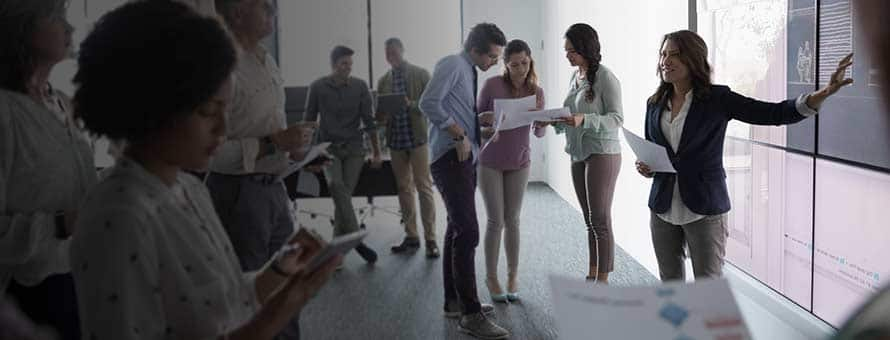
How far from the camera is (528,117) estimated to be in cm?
374

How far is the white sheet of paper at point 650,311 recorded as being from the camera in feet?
3.11

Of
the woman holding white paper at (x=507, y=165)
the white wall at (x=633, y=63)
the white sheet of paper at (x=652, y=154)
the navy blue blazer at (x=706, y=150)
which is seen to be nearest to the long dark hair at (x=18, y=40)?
the white sheet of paper at (x=652, y=154)

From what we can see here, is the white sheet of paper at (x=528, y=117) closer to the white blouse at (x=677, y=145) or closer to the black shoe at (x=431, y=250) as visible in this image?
the white blouse at (x=677, y=145)

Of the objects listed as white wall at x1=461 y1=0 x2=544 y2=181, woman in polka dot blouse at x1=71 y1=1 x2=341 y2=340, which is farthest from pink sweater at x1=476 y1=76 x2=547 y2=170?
white wall at x1=461 y1=0 x2=544 y2=181

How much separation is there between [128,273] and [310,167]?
4.91 ft

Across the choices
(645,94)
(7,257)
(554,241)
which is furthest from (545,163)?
(7,257)

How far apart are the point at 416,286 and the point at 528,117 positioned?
4.45 ft

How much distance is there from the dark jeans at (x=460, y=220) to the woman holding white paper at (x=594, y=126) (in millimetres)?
620

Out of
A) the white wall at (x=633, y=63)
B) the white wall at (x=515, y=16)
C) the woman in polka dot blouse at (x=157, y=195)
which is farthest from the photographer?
the white wall at (x=515, y=16)

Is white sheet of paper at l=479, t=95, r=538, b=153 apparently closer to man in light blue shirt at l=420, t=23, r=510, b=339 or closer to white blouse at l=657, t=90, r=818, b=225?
man in light blue shirt at l=420, t=23, r=510, b=339

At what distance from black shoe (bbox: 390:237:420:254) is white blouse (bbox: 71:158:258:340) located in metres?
4.24

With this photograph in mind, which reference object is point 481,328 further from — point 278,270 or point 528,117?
point 278,270

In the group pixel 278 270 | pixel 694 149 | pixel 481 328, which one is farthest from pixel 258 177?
pixel 481 328

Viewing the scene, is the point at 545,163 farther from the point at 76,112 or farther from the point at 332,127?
the point at 76,112
